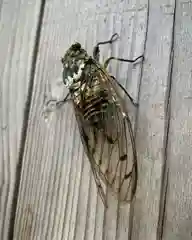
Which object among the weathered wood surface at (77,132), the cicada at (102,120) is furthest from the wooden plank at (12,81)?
the cicada at (102,120)

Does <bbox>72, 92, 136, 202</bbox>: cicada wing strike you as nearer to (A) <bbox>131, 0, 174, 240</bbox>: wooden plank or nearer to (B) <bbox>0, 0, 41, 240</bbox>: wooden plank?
(A) <bbox>131, 0, 174, 240</bbox>: wooden plank

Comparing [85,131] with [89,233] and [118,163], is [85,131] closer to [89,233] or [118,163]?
[118,163]

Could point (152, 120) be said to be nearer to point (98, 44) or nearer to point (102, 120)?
point (102, 120)

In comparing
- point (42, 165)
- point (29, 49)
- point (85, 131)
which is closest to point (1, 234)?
point (42, 165)

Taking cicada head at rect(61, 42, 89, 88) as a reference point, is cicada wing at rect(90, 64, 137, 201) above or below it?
below

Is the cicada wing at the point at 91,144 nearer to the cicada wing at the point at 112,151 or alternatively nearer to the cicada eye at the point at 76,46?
the cicada wing at the point at 112,151

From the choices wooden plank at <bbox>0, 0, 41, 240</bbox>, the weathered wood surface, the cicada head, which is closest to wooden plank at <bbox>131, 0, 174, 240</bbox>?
the weathered wood surface

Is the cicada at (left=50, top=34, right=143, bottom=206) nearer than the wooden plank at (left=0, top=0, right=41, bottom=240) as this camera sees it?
Yes

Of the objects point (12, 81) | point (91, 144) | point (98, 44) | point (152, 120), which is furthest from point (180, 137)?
point (12, 81)
